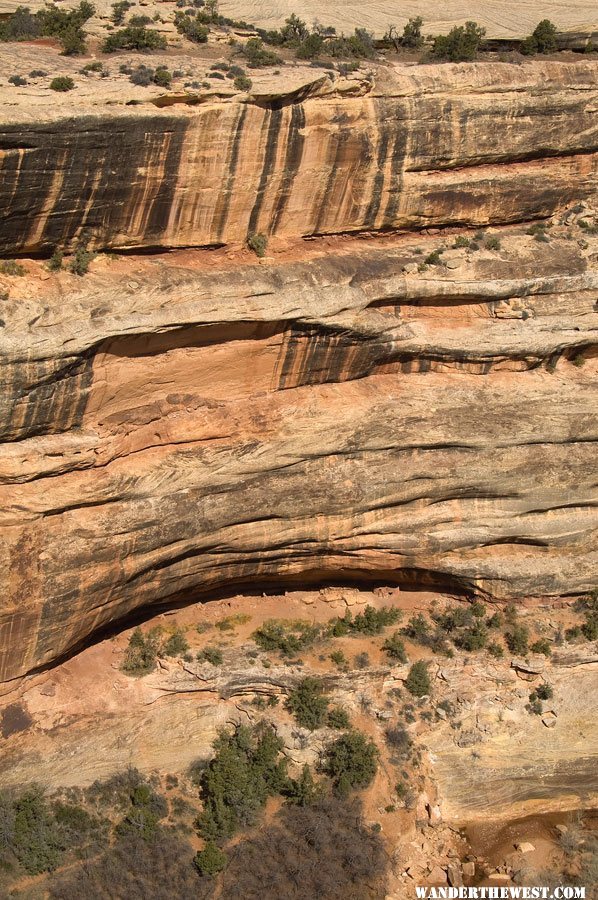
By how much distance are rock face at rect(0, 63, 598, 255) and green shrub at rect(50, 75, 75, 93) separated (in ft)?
2.39

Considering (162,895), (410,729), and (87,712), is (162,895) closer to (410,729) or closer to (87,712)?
(87,712)

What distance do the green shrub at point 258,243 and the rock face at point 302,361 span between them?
26cm

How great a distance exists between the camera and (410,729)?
65.1ft

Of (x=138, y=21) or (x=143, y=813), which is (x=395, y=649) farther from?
(x=138, y=21)

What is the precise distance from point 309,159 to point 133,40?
5.12 meters

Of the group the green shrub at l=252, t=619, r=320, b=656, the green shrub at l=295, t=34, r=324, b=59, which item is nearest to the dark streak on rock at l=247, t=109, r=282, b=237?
the green shrub at l=295, t=34, r=324, b=59

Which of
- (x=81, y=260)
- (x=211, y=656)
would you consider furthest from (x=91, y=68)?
(x=211, y=656)

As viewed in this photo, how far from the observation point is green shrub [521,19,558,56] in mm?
21078

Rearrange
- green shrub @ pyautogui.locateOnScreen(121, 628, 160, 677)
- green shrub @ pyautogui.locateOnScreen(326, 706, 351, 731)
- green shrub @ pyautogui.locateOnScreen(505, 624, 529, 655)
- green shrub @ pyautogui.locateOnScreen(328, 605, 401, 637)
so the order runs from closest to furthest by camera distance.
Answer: green shrub @ pyautogui.locateOnScreen(121, 628, 160, 677), green shrub @ pyautogui.locateOnScreen(326, 706, 351, 731), green shrub @ pyautogui.locateOnScreen(505, 624, 529, 655), green shrub @ pyautogui.locateOnScreen(328, 605, 401, 637)

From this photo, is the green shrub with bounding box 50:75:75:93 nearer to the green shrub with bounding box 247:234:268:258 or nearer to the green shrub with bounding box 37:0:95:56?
the green shrub with bounding box 37:0:95:56

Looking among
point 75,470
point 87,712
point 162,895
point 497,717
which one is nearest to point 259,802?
point 162,895

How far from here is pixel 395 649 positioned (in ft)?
67.2

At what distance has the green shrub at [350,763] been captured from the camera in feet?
61.8

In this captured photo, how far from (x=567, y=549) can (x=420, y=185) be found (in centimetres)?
958
